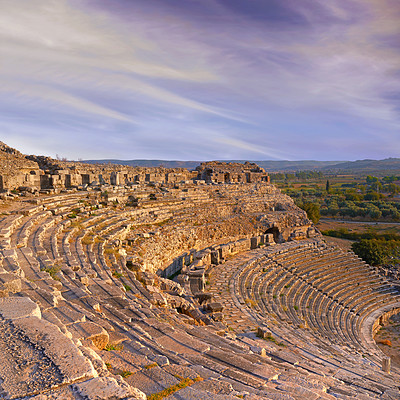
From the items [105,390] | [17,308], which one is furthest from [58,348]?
[17,308]

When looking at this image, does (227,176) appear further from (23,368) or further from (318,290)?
(23,368)

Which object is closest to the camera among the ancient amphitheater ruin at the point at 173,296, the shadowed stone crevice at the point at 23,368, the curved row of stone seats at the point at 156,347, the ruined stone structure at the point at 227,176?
the shadowed stone crevice at the point at 23,368

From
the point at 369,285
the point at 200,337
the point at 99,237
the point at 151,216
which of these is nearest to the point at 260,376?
the point at 200,337

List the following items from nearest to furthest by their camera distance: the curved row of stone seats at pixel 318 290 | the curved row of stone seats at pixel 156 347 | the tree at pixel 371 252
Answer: the curved row of stone seats at pixel 156 347
the curved row of stone seats at pixel 318 290
the tree at pixel 371 252

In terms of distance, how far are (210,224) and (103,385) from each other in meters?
17.2

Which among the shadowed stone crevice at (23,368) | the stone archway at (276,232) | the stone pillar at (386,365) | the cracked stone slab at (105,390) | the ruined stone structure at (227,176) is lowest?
the stone pillar at (386,365)

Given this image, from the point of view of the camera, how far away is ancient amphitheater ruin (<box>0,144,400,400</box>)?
3.75 metres

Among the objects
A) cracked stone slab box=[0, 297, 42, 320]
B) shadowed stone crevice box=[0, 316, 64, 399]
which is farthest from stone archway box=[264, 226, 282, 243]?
shadowed stone crevice box=[0, 316, 64, 399]

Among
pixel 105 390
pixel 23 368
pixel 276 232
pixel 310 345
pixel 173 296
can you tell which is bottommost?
pixel 310 345

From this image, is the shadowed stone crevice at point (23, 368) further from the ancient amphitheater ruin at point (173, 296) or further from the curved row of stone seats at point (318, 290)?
the curved row of stone seats at point (318, 290)

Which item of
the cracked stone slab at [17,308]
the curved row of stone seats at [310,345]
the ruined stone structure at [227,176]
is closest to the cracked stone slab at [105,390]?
the cracked stone slab at [17,308]

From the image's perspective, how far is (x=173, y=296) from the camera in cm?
1040

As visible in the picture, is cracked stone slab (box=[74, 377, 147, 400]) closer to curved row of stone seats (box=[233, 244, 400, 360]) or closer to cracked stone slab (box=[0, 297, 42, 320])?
cracked stone slab (box=[0, 297, 42, 320])

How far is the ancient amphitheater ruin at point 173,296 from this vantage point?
375 cm
